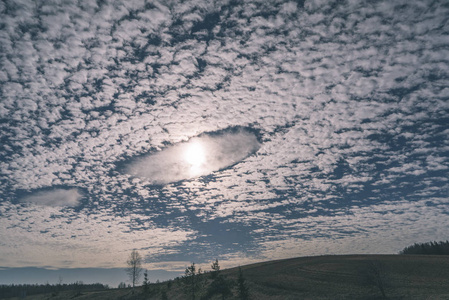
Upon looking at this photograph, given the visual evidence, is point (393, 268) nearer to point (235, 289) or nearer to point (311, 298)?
point (311, 298)

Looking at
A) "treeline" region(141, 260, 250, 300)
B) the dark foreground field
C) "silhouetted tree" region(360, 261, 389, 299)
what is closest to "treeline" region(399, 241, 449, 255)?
the dark foreground field

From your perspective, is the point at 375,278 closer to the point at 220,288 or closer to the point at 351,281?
the point at 351,281

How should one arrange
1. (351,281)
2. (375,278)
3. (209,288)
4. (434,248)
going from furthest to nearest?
(434,248) < (209,288) < (351,281) < (375,278)

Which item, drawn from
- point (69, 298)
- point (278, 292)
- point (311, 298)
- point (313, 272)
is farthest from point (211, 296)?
point (69, 298)

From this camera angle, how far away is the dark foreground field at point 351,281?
5156cm

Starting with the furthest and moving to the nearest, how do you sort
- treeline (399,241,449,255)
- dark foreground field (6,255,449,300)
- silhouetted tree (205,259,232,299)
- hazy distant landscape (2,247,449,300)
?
treeline (399,241,449,255)
silhouetted tree (205,259,232,299)
hazy distant landscape (2,247,449,300)
dark foreground field (6,255,449,300)

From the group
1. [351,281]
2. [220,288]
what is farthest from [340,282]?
[220,288]

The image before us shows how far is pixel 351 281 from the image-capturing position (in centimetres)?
5975

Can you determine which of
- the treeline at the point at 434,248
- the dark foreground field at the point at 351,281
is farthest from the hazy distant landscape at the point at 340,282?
the treeline at the point at 434,248

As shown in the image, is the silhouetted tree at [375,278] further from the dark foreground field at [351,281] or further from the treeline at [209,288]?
the treeline at [209,288]

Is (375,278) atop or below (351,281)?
atop

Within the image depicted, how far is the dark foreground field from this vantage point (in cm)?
5156

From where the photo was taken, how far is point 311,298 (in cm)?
5106

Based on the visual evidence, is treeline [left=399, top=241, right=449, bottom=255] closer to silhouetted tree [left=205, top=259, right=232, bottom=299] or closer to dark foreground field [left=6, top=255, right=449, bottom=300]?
dark foreground field [left=6, top=255, right=449, bottom=300]
